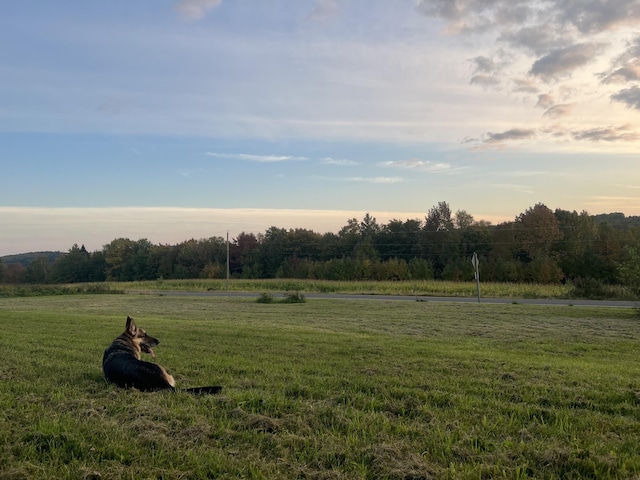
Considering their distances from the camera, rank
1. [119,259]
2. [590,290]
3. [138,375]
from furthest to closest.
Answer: [119,259]
[590,290]
[138,375]

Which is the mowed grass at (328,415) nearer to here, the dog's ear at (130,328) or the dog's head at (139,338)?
the dog's head at (139,338)

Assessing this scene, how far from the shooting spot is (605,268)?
49.9 meters

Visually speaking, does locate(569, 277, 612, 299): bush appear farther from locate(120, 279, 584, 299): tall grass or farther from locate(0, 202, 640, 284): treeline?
locate(0, 202, 640, 284): treeline

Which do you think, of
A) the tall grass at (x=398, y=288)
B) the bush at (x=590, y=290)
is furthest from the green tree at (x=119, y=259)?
the bush at (x=590, y=290)

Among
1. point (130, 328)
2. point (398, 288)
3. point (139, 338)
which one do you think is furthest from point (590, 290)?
point (130, 328)

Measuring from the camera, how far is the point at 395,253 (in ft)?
216

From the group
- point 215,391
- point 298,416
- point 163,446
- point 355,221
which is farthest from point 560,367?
point 355,221

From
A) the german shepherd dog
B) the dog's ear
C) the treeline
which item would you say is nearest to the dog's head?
the dog's ear

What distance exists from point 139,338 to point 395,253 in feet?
194

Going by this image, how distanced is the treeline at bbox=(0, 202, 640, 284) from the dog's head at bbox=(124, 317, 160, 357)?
3733 centimetres

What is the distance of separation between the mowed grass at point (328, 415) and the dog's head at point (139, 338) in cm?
30

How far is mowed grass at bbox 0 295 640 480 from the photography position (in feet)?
11.7

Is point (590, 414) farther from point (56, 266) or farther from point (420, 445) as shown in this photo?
point (56, 266)

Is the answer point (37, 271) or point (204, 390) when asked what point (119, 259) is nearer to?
point (37, 271)
